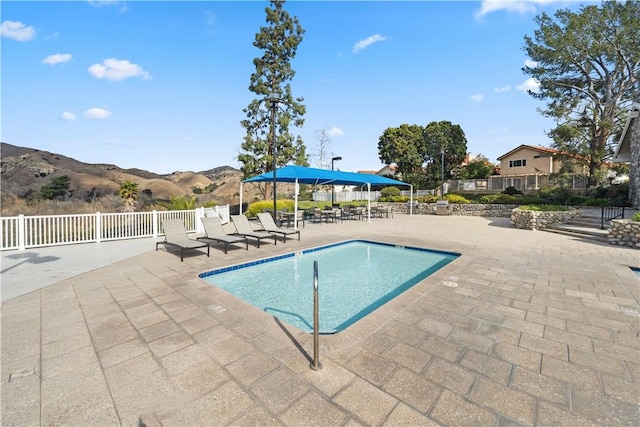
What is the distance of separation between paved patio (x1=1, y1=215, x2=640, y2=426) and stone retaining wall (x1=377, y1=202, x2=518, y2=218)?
603 inches

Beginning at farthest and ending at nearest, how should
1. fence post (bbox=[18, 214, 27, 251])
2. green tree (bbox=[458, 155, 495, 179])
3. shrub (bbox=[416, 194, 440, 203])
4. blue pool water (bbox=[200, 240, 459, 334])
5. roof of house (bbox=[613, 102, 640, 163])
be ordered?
green tree (bbox=[458, 155, 495, 179])
shrub (bbox=[416, 194, 440, 203])
roof of house (bbox=[613, 102, 640, 163])
fence post (bbox=[18, 214, 27, 251])
blue pool water (bbox=[200, 240, 459, 334])

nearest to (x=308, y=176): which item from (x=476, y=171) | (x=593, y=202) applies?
(x=593, y=202)

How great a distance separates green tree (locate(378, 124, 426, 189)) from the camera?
109 feet

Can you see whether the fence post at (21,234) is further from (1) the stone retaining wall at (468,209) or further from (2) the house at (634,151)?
(2) the house at (634,151)

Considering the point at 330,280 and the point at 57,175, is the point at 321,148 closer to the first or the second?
the point at 57,175

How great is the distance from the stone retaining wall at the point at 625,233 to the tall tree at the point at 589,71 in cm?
1230

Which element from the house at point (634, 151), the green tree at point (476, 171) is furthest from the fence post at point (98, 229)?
the green tree at point (476, 171)

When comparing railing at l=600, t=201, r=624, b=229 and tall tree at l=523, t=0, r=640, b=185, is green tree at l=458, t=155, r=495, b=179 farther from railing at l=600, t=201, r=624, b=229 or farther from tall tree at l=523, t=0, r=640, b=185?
railing at l=600, t=201, r=624, b=229

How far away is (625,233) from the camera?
8078 mm

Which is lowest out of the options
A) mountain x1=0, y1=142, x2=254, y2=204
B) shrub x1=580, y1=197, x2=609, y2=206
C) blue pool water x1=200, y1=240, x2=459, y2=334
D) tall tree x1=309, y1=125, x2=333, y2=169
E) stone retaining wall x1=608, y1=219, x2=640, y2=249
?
blue pool water x1=200, y1=240, x2=459, y2=334

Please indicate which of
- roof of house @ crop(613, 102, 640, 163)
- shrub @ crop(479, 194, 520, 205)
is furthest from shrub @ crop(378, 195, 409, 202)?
roof of house @ crop(613, 102, 640, 163)

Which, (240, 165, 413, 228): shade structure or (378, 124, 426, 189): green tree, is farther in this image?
(378, 124, 426, 189): green tree

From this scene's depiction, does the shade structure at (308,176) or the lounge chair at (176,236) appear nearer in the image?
the lounge chair at (176,236)

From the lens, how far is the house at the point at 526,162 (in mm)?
29266
